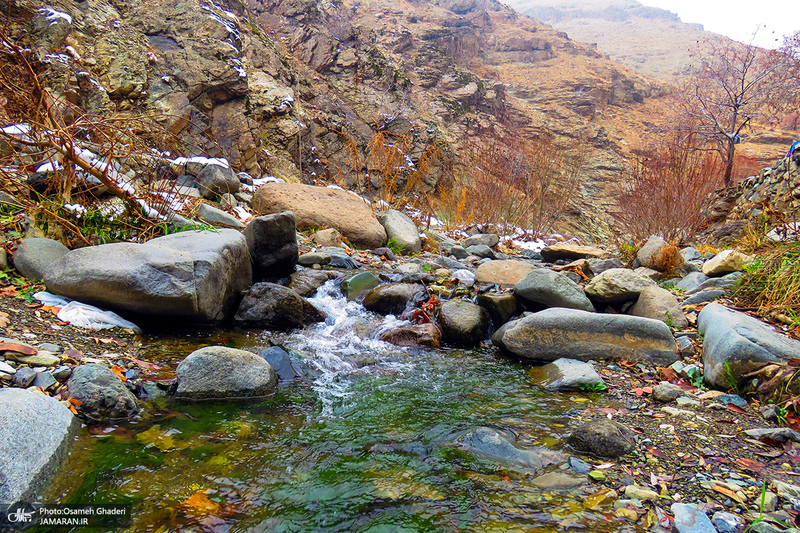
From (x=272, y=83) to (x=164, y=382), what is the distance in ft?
43.3

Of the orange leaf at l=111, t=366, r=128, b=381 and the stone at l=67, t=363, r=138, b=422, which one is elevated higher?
the stone at l=67, t=363, r=138, b=422

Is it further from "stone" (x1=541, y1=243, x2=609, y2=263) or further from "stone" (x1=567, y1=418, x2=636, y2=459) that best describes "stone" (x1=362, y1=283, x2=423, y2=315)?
"stone" (x1=541, y1=243, x2=609, y2=263)

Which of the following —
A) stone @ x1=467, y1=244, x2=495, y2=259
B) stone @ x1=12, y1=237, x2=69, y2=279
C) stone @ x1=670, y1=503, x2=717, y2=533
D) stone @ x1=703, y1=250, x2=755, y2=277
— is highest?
stone @ x1=703, y1=250, x2=755, y2=277

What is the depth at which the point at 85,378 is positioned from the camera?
2189 millimetres

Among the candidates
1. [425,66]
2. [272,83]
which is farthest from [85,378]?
[425,66]

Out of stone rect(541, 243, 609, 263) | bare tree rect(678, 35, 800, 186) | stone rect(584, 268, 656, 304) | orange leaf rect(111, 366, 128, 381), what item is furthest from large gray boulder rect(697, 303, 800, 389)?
bare tree rect(678, 35, 800, 186)

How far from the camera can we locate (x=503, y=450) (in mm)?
2227

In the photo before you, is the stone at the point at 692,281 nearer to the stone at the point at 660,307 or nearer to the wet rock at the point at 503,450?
the stone at the point at 660,307

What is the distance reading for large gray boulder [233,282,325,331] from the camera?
406cm

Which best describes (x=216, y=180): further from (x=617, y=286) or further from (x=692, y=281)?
(x=692, y=281)

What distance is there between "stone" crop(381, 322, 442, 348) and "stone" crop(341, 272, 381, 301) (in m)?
1.12

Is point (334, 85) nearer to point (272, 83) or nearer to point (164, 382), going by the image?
point (272, 83)

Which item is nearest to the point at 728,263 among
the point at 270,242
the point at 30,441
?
the point at 270,242

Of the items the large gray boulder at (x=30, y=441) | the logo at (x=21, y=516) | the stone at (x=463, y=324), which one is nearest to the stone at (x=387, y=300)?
the stone at (x=463, y=324)
